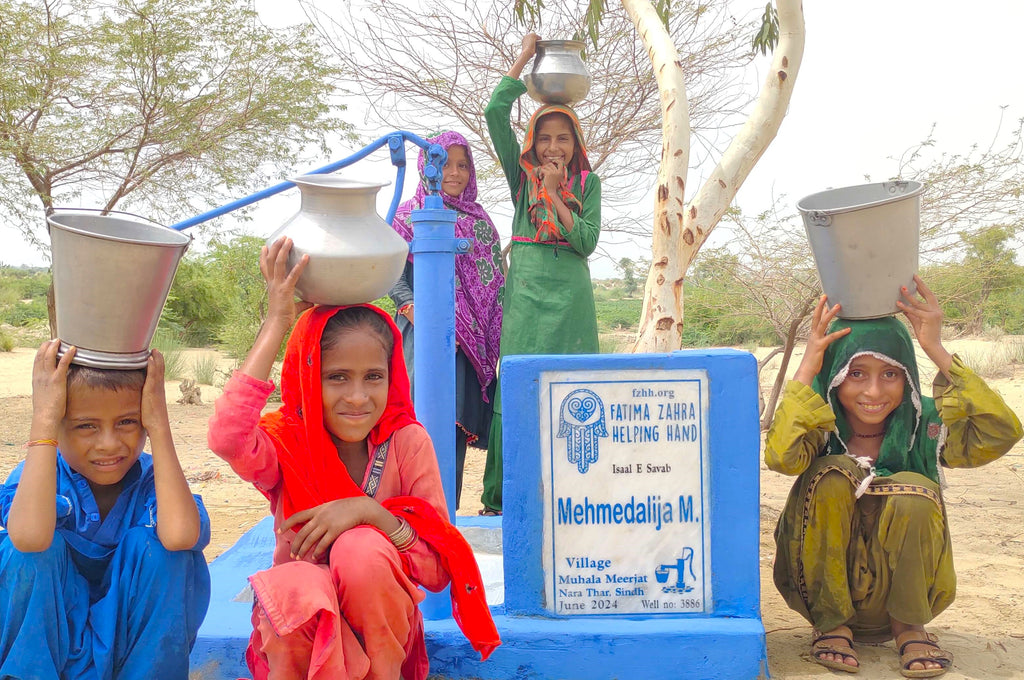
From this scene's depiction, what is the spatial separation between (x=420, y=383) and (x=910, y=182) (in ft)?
5.33

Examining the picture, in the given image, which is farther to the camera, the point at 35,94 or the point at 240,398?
the point at 35,94

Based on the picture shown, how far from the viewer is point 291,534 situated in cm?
Answer: 226

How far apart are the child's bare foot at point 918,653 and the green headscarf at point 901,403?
48 centimetres

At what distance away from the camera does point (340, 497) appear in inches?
90.2

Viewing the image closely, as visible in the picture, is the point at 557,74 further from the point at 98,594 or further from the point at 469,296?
the point at 98,594

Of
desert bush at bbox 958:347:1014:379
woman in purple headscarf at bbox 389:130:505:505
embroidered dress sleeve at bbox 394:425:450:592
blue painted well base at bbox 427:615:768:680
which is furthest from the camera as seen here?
desert bush at bbox 958:347:1014:379

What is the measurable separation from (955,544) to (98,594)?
13.0 feet

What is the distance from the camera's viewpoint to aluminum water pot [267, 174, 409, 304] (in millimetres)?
2225

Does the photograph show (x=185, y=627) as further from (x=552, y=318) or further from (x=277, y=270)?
(x=552, y=318)

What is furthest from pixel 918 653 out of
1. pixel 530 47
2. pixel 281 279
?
pixel 530 47

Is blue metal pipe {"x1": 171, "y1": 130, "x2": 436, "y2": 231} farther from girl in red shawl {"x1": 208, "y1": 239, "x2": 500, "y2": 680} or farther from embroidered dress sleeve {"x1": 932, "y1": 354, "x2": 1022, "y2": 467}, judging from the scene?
embroidered dress sleeve {"x1": 932, "y1": 354, "x2": 1022, "y2": 467}

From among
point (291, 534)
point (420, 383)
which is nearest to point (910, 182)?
point (420, 383)

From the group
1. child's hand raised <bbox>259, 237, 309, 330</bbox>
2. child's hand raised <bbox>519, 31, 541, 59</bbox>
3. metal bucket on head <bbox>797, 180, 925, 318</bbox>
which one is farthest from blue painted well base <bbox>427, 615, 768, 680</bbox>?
child's hand raised <bbox>519, 31, 541, 59</bbox>

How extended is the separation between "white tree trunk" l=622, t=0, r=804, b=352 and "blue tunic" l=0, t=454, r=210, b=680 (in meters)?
3.71
